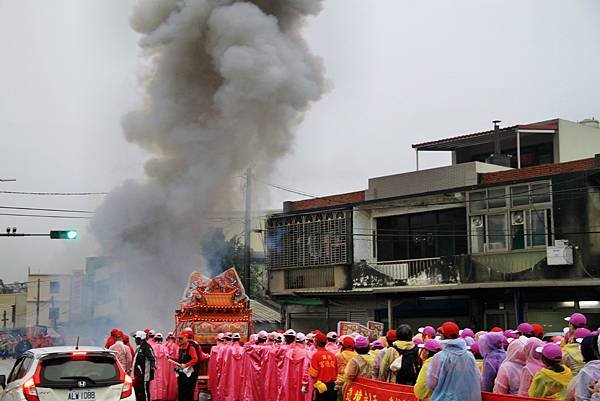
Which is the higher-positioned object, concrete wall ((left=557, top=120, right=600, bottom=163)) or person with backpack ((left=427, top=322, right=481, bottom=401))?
concrete wall ((left=557, top=120, right=600, bottom=163))

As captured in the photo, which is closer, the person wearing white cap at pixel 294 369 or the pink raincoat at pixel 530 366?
the pink raincoat at pixel 530 366

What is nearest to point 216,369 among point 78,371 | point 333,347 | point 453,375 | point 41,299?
point 333,347

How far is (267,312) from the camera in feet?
129

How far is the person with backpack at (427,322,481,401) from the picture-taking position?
8.13 meters

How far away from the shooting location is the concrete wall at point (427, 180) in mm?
29047

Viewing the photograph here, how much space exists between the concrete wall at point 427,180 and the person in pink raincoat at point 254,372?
48.0 feet

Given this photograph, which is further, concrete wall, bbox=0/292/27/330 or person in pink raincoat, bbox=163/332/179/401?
concrete wall, bbox=0/292/27/330

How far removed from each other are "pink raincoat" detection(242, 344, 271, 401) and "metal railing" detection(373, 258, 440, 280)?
43.7 feet

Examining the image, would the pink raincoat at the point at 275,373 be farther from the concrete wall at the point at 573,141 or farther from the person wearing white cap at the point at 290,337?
the concrete wall at the point at 573,141

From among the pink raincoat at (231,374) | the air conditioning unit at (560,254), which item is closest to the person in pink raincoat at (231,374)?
the pink raincoat at (231,374)

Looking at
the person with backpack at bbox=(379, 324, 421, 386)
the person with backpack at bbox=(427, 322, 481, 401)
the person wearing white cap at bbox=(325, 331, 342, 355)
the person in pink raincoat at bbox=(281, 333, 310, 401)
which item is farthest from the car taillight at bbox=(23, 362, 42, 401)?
the person with backpack at bbox=(427, 322, 481, 401)

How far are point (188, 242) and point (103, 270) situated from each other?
201 inches

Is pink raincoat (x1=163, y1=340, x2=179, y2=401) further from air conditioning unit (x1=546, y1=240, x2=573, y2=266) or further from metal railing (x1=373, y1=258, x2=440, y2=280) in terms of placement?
metal railing (x1=373, y1=258, x2=440, y2=280)

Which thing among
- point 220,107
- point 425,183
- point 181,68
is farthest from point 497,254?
point 181,68
